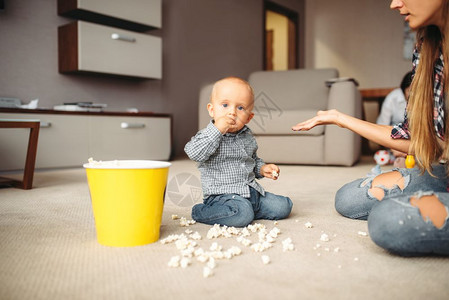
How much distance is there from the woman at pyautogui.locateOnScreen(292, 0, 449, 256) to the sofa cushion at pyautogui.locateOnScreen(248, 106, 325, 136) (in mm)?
1659

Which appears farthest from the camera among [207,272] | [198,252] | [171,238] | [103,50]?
[103,50]

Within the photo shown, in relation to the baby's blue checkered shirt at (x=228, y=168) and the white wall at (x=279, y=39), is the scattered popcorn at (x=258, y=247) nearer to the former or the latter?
the baby's blue checkered shirt at (x=228, y=168)

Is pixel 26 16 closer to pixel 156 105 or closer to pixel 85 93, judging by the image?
pixel 85 93

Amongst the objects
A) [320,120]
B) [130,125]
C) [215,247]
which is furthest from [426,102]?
[130,125]

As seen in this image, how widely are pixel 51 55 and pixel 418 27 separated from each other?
258 centimetres

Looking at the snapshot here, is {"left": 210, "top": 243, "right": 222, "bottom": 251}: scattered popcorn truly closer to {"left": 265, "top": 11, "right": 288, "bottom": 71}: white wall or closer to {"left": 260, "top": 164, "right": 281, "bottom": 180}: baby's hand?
{"left": 260, "top": 164, "right": 281, "bottom": 180}: baby's hand

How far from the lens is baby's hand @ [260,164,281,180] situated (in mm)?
1162

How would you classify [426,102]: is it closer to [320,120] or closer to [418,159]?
[418,159]

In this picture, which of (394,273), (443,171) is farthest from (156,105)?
(394,273)

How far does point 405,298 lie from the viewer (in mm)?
610

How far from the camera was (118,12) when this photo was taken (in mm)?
2908

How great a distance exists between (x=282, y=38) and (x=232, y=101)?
515cm

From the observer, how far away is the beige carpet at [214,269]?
2.08 ft

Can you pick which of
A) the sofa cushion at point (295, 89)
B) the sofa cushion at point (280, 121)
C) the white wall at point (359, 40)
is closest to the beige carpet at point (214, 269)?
the sofa cushion at point (280, 121)
